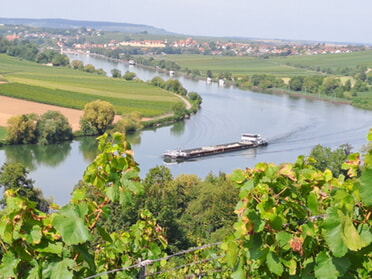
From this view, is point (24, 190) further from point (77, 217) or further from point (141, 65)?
point (141, 65)

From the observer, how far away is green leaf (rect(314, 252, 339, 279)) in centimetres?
117

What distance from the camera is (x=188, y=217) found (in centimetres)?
801

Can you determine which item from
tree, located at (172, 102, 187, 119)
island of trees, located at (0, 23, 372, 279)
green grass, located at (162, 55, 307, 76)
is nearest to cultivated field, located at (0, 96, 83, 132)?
tree, located at (172, 102, 187, 119)

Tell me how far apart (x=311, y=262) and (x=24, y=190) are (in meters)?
6.96

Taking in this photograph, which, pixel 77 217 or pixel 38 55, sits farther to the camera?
pixel 38 55

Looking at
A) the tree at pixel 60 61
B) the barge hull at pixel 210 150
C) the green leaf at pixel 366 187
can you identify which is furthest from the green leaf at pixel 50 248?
the tree at pixel 60 61

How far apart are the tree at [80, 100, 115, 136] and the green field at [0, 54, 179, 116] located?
2.80 metres

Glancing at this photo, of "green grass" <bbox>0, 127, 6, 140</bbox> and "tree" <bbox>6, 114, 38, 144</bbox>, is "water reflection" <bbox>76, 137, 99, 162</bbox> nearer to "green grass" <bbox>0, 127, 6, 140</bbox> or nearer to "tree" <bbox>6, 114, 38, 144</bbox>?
"tree" <bbox>6, 114, 38, 144</bbox>

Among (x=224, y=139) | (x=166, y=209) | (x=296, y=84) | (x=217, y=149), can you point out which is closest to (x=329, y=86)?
(x=296, y=84)

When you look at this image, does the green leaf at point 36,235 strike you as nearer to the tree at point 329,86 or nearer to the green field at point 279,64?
the tree at point 329,86

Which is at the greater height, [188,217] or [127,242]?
[127,242]

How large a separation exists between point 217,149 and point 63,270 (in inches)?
517

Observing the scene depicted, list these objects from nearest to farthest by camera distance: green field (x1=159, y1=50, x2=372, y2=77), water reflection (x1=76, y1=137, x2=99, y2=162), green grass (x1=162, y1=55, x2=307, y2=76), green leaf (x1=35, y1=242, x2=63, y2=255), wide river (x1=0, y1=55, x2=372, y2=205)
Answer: green leaf (x1=35, y1=242, x2=63, y2=255) < wide river (x1=0, y1=55, x2=372, y2=205) < water reflection (x1=76, y1=137, x2=99, y2=162) < green grass (x1=162, y1=55, x2=307, y2=76) < green field (x1=159, y1=50, x2=372, y2=77)

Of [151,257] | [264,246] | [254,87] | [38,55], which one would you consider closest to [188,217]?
[151,257]
